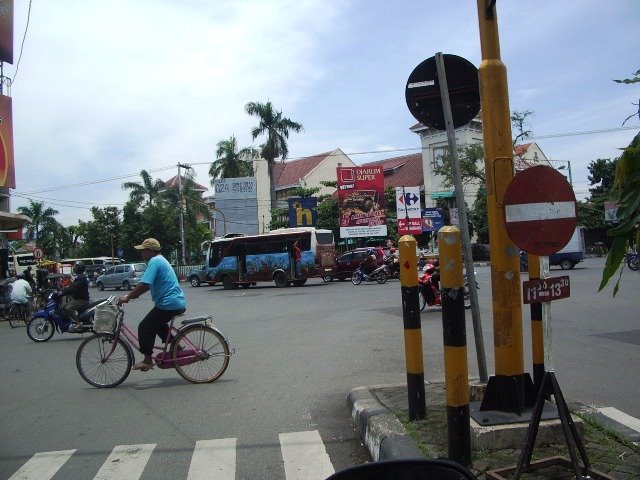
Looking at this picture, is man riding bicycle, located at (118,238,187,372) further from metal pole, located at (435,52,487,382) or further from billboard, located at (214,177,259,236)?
billboard, located at (214,177,259,236)

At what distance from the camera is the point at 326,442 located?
4.83 metres

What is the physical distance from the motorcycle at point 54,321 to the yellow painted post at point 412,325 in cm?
953

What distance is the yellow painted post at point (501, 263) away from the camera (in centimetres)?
422

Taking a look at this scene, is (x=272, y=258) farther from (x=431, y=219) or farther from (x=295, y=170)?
(x=295, y=170)

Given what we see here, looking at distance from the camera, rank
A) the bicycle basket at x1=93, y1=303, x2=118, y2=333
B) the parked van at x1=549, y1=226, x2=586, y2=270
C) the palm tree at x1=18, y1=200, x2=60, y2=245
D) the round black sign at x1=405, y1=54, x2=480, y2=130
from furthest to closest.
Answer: the palm tree at x1=18, y1=200, x2=60, y2=245, the parked van at x1=549, y1=226, x2=586, y2=270, the bicycle basket at x1=93, y1=303, x2=118, y2=333, the round black sign at x1=405, y1=54, x2=480, y2=130

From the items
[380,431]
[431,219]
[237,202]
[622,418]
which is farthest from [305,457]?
[237,202]

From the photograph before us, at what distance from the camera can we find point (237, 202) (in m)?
48.6

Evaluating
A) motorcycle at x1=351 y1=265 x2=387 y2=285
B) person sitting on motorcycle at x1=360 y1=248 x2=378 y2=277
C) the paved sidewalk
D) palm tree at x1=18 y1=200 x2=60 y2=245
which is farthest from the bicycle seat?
palm tree at x1=18 y1=200 x2=60 y2=245

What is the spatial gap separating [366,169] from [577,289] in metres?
24.1

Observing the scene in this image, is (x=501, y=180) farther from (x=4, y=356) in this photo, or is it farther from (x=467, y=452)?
(x=4, y=356)

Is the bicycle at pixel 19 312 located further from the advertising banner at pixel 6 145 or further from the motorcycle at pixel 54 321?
the advertising banner at pixel 6 145

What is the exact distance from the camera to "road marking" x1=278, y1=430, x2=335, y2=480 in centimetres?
414

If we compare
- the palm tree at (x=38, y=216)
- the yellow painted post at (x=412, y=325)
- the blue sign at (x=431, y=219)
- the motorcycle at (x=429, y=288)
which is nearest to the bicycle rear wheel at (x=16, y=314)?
the motorcycle at (x=429, y=288)

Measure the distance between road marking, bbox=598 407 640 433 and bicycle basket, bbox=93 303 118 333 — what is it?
219 inches
